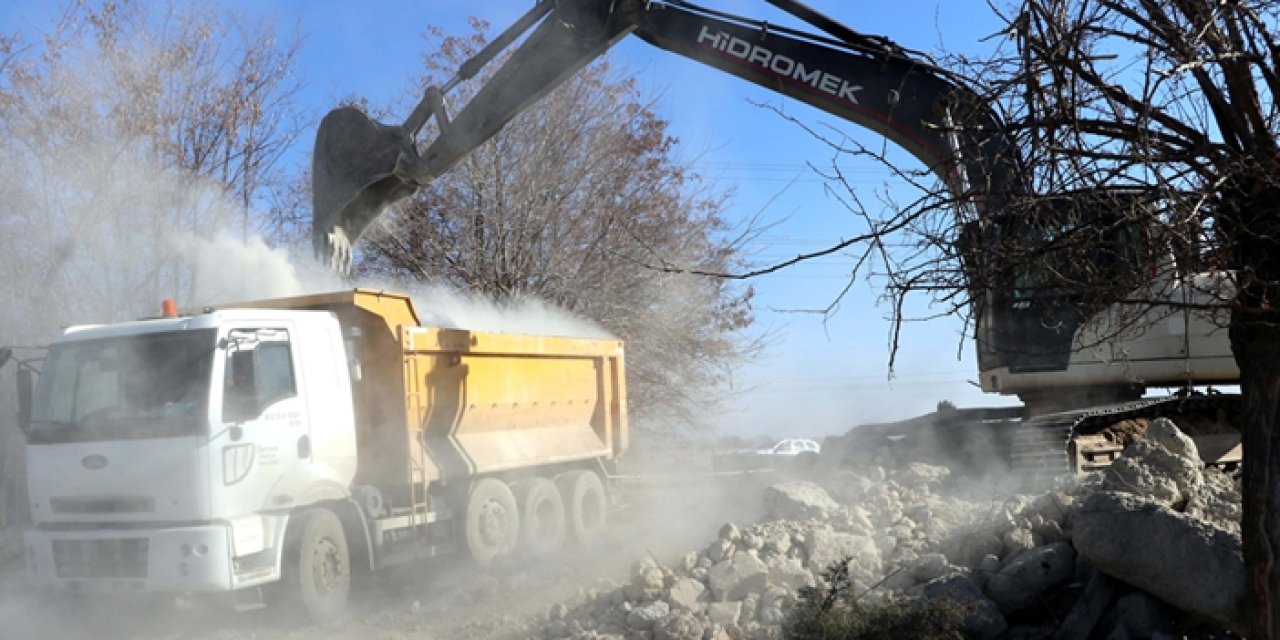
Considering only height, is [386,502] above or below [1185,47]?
below

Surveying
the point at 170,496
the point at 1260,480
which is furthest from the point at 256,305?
the point at 1260,480

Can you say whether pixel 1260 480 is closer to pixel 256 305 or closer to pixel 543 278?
pixel 256 305

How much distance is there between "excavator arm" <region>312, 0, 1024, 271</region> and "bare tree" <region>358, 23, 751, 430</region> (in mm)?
7554

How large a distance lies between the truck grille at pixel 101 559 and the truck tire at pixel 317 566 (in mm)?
1140

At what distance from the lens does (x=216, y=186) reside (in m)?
16.7

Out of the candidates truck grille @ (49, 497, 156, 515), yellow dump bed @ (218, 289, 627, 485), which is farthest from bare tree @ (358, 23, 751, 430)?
truck grille @ (49, 497, 156, 515)

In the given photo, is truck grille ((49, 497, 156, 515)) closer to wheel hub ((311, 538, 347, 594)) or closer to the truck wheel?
wheel hub ((311, 538, 347, 594))

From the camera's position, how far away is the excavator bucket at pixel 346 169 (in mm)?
11711

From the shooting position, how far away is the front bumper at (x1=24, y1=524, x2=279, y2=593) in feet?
30.3

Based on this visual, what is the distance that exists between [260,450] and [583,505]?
5.92 metres

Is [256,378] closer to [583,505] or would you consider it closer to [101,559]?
[101,559]

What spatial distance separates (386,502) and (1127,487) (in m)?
6.39

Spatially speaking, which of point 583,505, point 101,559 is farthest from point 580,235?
point 101,559

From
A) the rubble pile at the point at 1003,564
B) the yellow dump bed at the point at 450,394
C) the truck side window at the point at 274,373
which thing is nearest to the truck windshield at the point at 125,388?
the truck side window at the point at 274,373
